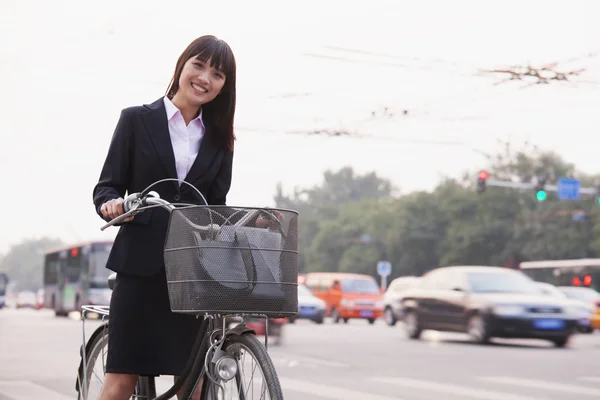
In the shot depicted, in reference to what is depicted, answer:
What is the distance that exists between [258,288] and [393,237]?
7938 centimetres

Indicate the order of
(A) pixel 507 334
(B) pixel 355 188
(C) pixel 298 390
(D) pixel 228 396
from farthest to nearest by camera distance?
(B) pixel 355 188
(A) pixel 507 334
(C) pixel 298 390
(D) pixel 228 396

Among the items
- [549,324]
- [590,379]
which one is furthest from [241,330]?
[549,324]

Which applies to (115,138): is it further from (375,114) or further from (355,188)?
(355,188)

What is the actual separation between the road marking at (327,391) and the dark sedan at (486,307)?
879cm

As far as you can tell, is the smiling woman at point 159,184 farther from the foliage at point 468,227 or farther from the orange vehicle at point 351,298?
the foliage at point 468,227

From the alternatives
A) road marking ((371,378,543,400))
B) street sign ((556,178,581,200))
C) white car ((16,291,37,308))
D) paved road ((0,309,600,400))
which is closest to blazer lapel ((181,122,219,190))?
paved road ((0,309,600,400))

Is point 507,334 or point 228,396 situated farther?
point 507,334

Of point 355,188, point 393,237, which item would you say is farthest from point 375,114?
point 355,188

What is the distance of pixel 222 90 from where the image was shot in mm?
4117

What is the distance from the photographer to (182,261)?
3.61 metres

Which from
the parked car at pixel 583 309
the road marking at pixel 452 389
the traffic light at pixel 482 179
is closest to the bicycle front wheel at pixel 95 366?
the road marking at pixel 452 389

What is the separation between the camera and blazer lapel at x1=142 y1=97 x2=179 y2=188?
3990 mm

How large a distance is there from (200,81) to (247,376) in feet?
3.55

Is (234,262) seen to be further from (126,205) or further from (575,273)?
(575,273)
